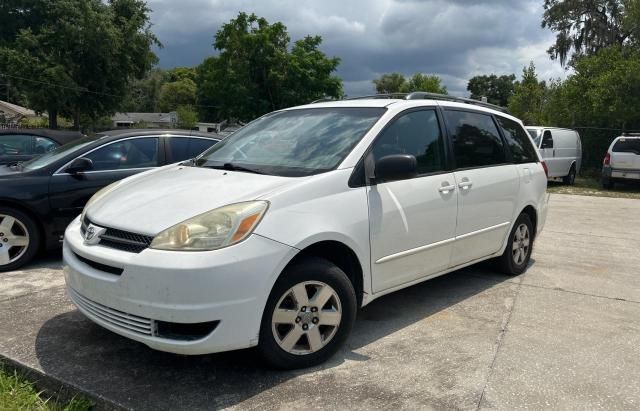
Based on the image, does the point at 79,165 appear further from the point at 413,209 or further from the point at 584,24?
the point at 584,24

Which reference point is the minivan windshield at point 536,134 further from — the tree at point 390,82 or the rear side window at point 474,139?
the tree at point 390,82

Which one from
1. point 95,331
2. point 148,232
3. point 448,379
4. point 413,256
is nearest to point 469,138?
point 413,256

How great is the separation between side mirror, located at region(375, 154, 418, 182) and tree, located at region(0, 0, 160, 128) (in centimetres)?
2923

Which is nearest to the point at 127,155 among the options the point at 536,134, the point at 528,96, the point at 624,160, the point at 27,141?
the point at 27,141

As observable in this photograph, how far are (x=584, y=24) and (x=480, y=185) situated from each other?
33771mm

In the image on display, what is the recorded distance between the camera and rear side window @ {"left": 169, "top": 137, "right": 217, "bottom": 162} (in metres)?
6.46

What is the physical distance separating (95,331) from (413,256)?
92.5 inches

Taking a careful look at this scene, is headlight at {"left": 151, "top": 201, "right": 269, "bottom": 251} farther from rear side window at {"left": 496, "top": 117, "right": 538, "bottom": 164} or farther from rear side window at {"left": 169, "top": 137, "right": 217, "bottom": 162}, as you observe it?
rear side window at {"left": 169, "top": 137, "right": 217, "bottom": 162}

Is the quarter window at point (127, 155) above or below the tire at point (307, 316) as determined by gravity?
above

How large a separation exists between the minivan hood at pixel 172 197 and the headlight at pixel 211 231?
6cm

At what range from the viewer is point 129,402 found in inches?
110

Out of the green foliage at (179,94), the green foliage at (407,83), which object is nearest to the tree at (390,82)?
the green foliage at (407,83)

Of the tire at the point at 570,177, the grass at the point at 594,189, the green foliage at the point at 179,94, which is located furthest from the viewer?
the green foliage at the point at 179,94

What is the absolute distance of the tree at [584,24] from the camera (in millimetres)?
31312
